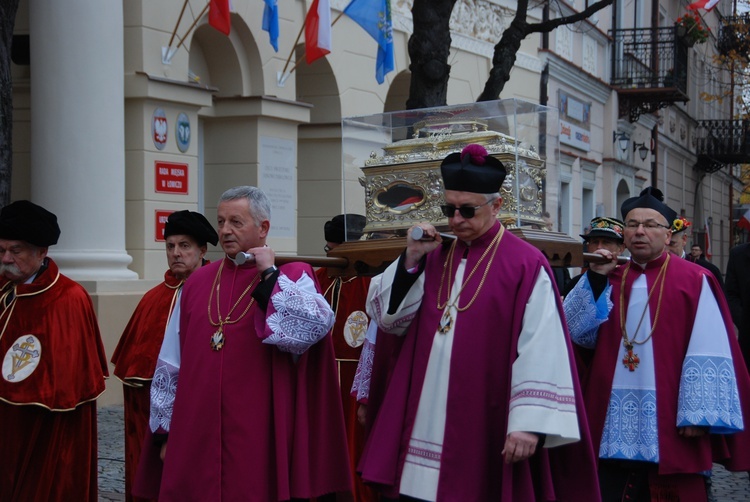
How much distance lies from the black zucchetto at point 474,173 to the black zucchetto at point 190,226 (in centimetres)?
220

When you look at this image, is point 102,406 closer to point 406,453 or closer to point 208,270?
point 208,270

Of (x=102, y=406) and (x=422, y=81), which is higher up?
(x=422, y=81)

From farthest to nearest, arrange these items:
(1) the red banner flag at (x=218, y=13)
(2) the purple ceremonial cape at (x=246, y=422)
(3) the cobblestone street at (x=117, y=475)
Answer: (1) the red banner flag at (x=218, y=13) → (3) the cobblestone street at (x=117, y=475) → (2) the purple ceremonial cape at (x=246, y=422)

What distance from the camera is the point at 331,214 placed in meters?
15.0

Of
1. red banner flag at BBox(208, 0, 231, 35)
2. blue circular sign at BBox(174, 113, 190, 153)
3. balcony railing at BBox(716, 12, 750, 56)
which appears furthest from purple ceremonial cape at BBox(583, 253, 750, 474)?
balcony railing at BBox(716, 12, 750, 56)

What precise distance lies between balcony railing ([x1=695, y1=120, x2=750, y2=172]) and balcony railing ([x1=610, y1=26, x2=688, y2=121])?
9.14 m

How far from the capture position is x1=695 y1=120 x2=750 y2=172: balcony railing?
120 feet

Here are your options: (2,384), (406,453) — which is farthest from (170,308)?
(406,453)

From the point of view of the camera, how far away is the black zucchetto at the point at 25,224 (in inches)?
238

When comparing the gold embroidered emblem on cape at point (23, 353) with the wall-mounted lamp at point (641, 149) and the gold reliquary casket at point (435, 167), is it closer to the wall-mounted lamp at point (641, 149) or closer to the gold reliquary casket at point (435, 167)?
the gold reliquary casket at point (435, 167)

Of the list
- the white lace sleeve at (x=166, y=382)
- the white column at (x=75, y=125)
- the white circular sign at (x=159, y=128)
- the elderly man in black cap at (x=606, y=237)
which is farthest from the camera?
the white circular sign at (x=159, y=128)

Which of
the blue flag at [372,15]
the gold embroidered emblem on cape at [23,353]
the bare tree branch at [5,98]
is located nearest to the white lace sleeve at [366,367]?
the gold embroidered emblem on cape at [23,353]

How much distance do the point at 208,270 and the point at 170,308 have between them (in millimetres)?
1260

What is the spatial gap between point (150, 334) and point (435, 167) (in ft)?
6.41
